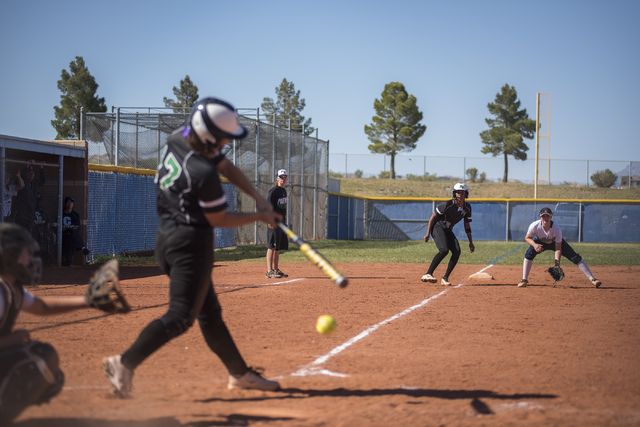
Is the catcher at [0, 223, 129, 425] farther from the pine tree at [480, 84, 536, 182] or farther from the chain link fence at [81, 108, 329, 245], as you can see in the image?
the pine tree at [480, 84, 536, 182]

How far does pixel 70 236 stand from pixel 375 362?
10.6 m

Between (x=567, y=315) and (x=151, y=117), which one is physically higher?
(x=151, y=117)

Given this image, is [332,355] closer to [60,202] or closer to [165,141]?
[60,202]

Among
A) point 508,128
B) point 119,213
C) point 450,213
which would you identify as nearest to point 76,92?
point 119,213

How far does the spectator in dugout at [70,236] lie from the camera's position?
42.1ft

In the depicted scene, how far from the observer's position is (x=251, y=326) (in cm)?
629

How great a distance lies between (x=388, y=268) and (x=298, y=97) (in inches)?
1606

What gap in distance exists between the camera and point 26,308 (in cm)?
320

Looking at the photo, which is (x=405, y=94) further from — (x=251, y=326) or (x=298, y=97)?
(x=251, y=326)

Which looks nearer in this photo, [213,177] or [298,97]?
[213,177]

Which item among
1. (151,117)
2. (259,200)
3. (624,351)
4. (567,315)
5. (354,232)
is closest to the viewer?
(259,200)

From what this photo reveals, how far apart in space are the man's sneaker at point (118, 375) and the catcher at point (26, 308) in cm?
31

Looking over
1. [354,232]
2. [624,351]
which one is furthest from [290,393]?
[354,232]

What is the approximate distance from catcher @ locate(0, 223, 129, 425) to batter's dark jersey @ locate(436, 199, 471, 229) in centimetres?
795
